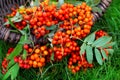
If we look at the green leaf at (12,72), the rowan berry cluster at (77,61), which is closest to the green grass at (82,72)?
the rowan berry cluster at (77,61)

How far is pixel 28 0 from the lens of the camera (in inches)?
91.7

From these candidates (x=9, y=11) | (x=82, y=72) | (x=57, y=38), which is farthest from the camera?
(x=9, y=11)

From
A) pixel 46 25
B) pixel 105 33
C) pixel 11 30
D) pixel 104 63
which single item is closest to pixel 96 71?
pixel 104 63

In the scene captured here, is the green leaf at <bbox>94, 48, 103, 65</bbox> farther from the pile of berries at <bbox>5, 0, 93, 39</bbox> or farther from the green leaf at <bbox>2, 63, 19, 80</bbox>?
the green leaf at <bbox>2, 63, 19, 80</bbox>

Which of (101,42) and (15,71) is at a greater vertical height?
(101,42)

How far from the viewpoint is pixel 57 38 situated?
1973 millimetres

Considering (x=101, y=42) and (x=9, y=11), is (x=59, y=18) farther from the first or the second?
(x=9, y=11)

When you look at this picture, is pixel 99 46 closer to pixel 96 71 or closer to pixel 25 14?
pixel 96 71

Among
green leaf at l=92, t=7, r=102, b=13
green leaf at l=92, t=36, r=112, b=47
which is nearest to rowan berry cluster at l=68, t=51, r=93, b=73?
green leaf at l=92, t=36, r=112, b=47

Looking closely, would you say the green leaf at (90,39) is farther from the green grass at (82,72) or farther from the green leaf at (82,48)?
the green grass at (82,72)

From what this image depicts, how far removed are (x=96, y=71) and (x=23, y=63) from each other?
1.40ft

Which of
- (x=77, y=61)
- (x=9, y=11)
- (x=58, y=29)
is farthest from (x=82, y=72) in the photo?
(x=9, y=11)

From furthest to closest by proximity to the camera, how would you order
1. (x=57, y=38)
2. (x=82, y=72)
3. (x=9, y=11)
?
(x=9, y=11) < (x=82, y=72) < (x=57, y=38)

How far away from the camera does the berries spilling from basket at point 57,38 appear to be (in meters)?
1.99
